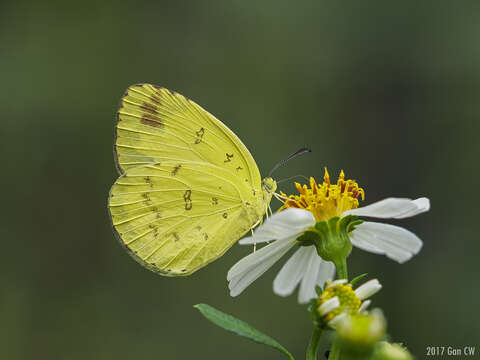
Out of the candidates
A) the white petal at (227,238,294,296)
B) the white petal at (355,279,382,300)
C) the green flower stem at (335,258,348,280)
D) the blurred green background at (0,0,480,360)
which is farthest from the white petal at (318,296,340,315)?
the blurred green background at (0,0,480,360)

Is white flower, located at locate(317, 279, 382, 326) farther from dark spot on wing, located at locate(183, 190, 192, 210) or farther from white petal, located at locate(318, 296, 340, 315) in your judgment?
dark spot on wing, located at locate(183, 190, 192, 210)

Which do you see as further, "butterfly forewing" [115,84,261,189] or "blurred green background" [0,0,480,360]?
"blurred green background" [0,0,480,360]

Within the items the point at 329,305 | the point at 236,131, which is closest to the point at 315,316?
the point at 329,305

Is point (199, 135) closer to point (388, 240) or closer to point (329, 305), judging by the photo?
point (388, 240)

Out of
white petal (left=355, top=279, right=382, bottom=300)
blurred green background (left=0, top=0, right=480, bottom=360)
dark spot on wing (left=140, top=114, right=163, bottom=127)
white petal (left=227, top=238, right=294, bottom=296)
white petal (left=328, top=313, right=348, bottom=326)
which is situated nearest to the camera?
white petal (left=328, top=313, right=348, bottom=326)

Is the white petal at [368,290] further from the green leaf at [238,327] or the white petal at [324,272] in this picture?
the white petal at [324,272]

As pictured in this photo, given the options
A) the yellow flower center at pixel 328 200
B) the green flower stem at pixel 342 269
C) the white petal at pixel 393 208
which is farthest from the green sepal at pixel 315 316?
the yellow flower center at pixel 328 200

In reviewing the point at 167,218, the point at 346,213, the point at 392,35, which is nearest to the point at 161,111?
the point at 167,218
